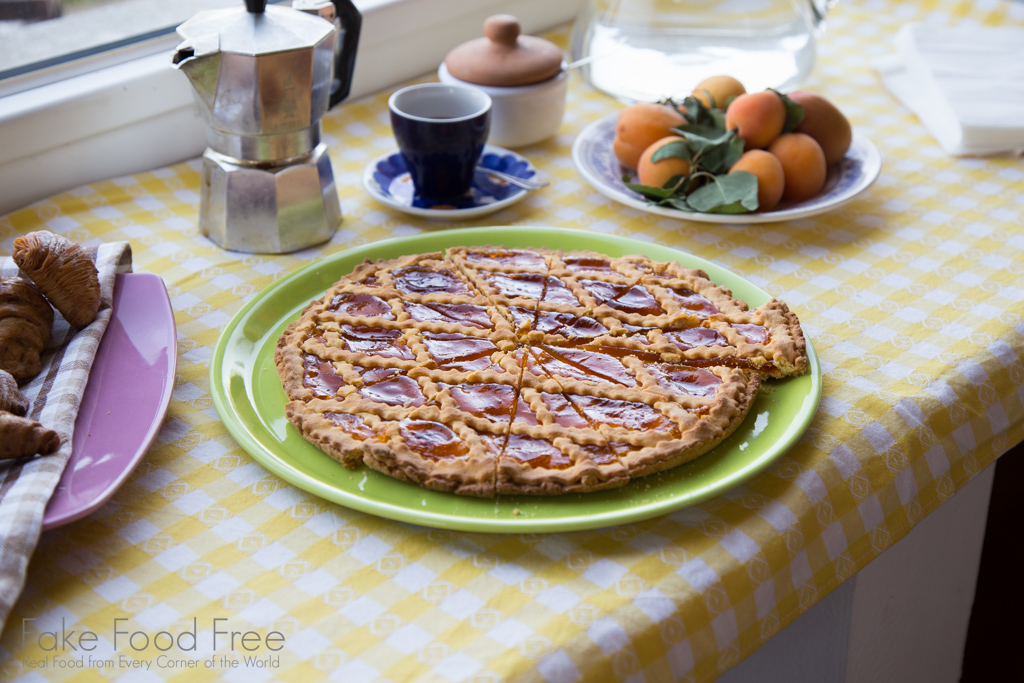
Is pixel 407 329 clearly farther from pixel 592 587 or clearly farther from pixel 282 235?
pixel 592 587

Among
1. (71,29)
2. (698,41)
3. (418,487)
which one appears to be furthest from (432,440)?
(698,41)

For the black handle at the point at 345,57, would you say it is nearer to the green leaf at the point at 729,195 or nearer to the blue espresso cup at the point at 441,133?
the blue espresso cup at the point at 441,133

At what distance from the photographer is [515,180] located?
153 centimetres

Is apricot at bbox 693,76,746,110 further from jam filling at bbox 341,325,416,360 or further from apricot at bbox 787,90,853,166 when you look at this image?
jam filling at bbox 341,325,416,360

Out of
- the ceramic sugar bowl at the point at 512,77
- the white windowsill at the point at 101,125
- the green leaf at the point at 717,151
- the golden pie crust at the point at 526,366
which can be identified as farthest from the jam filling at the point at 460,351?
the white windowsill at the point at 101,125

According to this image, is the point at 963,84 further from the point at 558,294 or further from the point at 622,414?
the point at 622,414

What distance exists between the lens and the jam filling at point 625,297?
1182 millimetres

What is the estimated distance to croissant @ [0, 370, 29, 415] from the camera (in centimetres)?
91

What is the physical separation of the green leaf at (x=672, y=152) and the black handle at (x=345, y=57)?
20.7 inches

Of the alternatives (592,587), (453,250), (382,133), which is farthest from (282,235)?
(592,587)

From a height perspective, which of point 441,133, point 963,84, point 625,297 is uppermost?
point 963,84

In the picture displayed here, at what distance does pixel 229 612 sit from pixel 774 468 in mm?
577

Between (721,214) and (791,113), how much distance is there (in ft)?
0.82

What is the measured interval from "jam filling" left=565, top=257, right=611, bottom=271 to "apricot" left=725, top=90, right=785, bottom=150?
1.24ft
